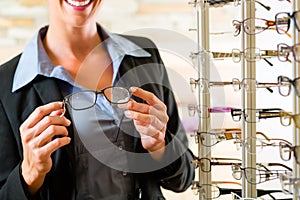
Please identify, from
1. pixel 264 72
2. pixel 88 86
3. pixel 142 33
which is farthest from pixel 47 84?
pixel 264 72

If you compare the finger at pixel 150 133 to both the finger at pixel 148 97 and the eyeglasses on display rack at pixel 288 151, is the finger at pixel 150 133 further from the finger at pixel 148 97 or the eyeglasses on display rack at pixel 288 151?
the eyeglasses on display rack at pixel 288 151

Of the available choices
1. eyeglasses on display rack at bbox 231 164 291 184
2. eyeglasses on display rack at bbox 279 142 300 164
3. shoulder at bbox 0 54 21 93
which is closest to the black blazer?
shoulder at bbox 0 54 21 93

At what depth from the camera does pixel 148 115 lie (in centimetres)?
86

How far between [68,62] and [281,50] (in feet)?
1.68

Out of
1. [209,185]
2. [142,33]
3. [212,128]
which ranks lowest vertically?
[209,185]

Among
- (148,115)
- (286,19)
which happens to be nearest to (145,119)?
(148,115)

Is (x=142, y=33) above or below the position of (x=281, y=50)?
above

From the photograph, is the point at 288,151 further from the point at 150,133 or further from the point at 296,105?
the point at 150,133

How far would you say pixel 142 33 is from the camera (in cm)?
117

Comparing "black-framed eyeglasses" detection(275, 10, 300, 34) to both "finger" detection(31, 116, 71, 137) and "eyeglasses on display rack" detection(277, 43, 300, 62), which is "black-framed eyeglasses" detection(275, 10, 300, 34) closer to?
"eyeglasses on display rack" detection(277, 43, 300, 62)

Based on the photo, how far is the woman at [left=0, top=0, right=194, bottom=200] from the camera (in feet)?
2.85

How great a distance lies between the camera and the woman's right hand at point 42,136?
85 cm

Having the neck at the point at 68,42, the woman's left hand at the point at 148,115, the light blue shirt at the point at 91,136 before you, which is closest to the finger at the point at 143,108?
the woman's left hand at the point at 148,115

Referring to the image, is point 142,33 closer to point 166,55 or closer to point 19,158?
point 166,55
